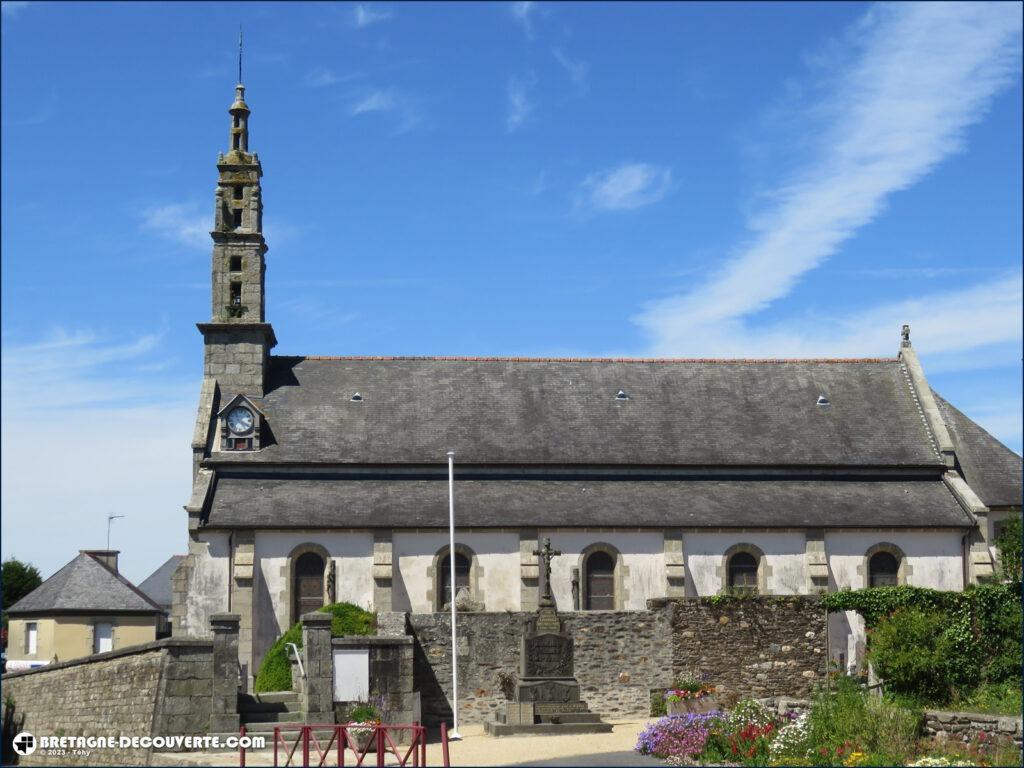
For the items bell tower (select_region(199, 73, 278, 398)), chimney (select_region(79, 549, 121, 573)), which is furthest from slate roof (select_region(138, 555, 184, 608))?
bell tower (select_region(199, 73, 278, 398))

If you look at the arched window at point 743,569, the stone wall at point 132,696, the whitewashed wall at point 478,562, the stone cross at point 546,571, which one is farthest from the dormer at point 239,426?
the arched window at point 743,569

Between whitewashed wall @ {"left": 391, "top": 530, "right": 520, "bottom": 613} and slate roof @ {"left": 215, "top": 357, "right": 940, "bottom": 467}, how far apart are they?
116 inches

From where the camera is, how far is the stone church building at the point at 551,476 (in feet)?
110

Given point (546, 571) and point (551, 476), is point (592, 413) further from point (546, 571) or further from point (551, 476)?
point (546, 571)

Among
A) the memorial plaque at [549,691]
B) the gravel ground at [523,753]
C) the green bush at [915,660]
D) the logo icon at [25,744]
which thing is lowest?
the gravel ground at [523,753]

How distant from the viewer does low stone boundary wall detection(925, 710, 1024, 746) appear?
690 inches

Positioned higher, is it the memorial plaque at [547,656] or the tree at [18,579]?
the tree at [18,579]

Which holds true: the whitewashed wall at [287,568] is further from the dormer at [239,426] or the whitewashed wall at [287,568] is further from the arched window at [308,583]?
the dormer at [239,426]

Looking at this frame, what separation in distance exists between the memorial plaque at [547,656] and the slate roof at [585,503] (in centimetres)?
804

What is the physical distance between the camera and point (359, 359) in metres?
40.0

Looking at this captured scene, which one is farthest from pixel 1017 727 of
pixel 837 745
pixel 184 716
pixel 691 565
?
pixel 691 565

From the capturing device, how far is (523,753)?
69.1 ft

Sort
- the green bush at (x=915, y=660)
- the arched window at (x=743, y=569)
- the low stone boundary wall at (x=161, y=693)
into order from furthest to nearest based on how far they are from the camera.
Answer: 1. the arched window at (x=743, y=569)
2. the green bush at (x=915, y=660)
3. the low stone boundary wall at (x=161, y=693)

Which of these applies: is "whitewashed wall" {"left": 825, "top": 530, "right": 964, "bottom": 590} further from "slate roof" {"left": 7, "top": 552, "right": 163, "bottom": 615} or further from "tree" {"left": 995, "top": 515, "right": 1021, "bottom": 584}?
"slate roof" {"left": 7, "top": 552, "right": 163, "bottom": 615}
